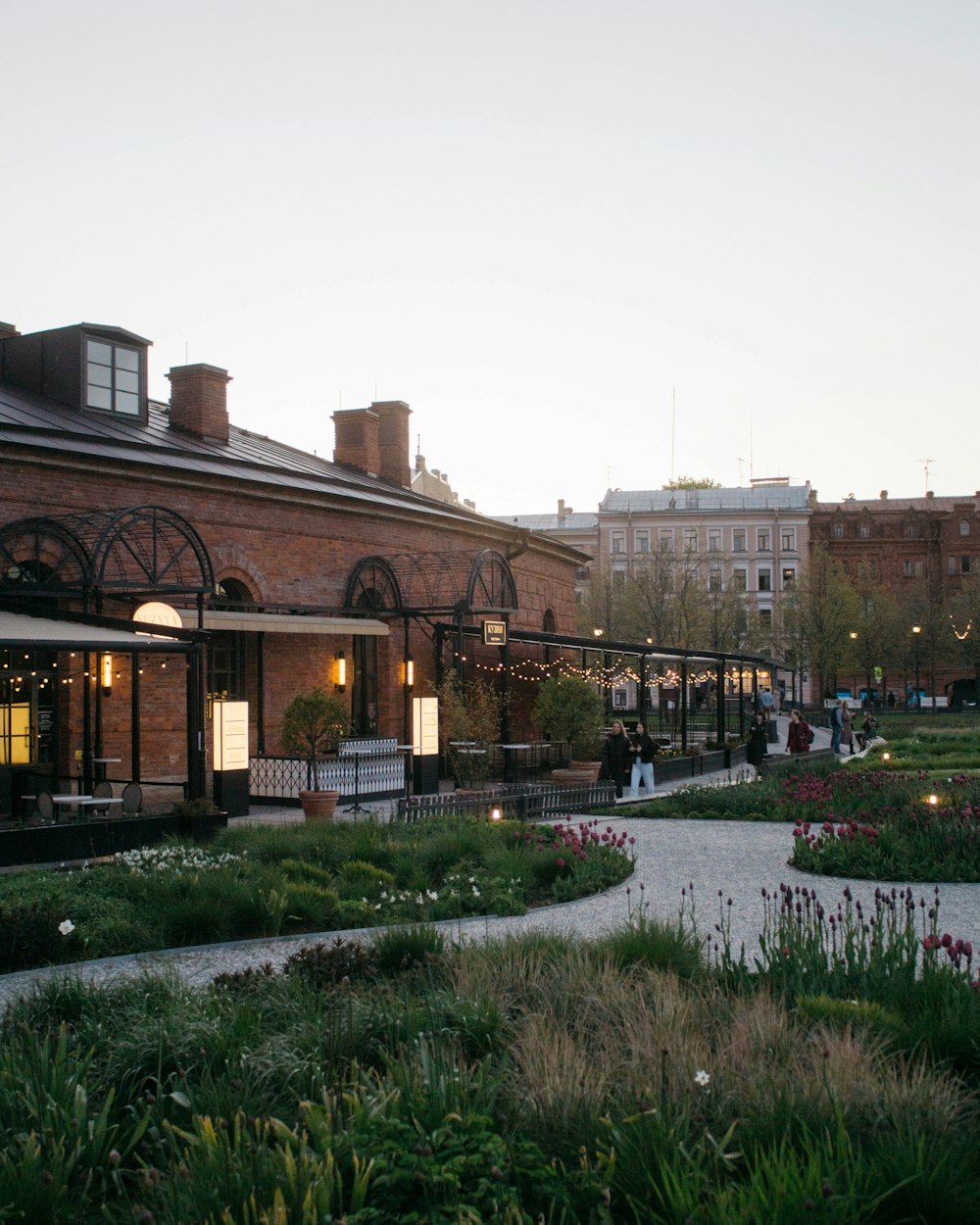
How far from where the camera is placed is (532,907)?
10.6 m

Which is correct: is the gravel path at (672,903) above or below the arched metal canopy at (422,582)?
below

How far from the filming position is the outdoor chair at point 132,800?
14.4 m

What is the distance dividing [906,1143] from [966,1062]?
135 cm

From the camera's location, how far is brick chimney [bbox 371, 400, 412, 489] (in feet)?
108

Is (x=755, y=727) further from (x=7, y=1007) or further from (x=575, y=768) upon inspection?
(x=7, y=1007)

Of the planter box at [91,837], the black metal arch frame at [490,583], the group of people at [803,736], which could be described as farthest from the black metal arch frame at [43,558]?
the group of people at [803,736]

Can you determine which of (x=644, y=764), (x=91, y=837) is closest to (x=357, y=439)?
(x=644, y=764)

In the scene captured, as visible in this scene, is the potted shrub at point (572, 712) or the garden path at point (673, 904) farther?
the potted shrub at point (572, 712)

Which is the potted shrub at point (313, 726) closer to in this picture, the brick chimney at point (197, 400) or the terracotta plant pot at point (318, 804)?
the terracotta plant pot at point (318, 804)

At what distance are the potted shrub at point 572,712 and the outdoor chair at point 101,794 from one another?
10035mm

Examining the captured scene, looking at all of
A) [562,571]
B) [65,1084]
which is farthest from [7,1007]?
[562,571]

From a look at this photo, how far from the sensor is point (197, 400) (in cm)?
2469

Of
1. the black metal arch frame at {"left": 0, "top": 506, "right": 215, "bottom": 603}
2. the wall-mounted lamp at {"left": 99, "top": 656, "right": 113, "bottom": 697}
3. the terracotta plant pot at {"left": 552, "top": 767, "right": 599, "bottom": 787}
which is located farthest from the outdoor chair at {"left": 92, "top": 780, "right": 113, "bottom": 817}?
the terracotta plant pot at {"left": 552, "top": 767, "right": 599, "bottom": 787}

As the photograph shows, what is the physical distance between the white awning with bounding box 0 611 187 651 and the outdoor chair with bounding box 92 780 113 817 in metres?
2.03
